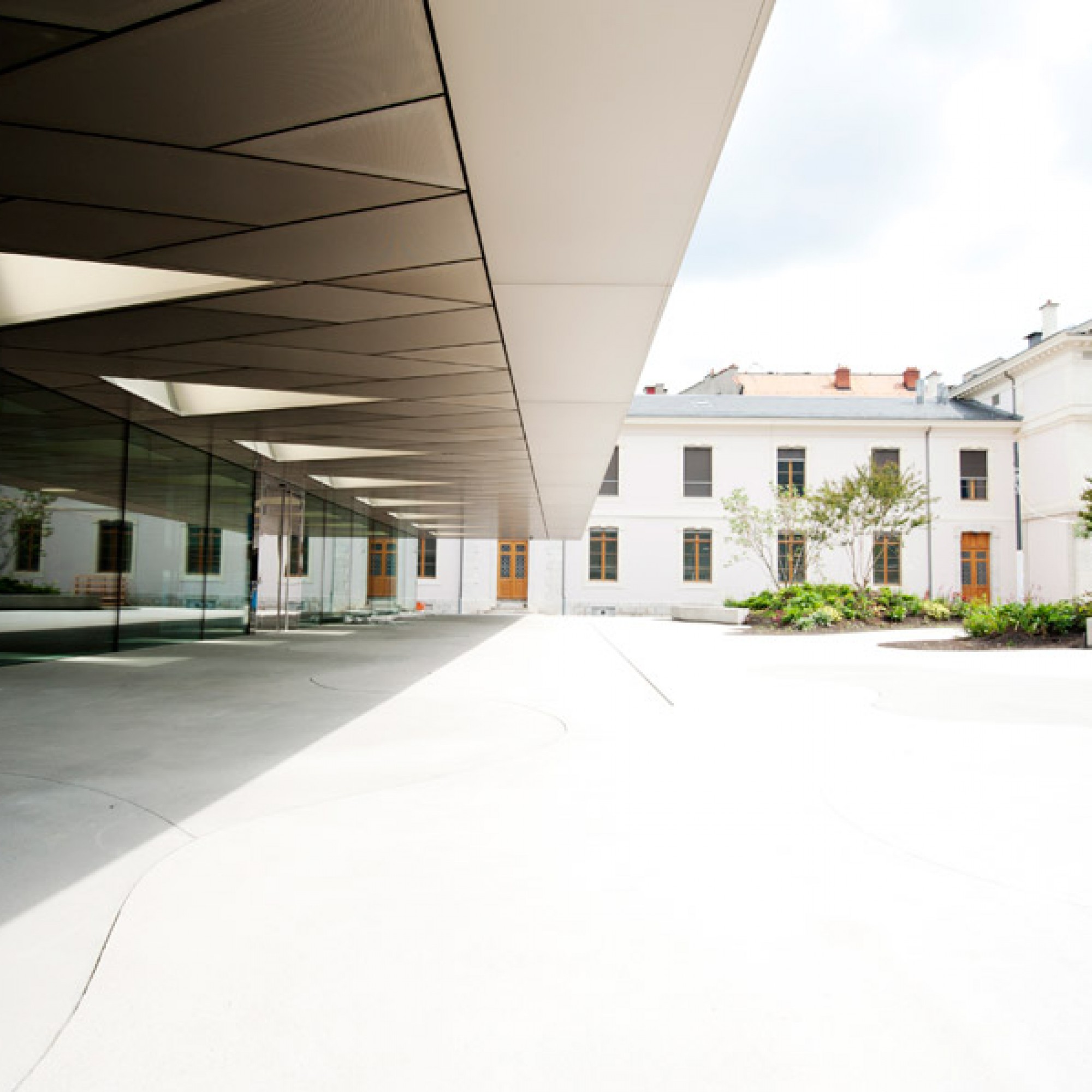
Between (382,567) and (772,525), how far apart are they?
1246cm

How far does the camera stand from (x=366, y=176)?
170 inches

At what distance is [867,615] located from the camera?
18.7m

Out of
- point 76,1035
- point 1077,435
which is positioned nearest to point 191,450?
point 76,1035

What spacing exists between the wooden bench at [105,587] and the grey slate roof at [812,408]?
2326 cm

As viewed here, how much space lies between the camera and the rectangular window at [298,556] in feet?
53.7

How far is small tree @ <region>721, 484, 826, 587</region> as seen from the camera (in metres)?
23.2

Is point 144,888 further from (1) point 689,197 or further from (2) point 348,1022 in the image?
(1) point 689,197

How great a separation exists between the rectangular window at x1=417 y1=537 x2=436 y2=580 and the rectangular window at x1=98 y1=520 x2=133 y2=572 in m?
21.3

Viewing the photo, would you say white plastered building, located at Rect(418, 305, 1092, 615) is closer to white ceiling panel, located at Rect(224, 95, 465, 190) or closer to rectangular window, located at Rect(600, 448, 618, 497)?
rectangular window, located at Rect(600, 448, 618, 497)

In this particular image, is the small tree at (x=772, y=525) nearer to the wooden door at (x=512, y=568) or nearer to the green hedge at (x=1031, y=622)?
the green hedge at (x=1031, y=622)

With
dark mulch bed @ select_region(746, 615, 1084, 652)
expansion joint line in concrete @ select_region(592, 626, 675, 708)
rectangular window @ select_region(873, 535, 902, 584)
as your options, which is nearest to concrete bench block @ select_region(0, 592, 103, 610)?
expansion joint line in concrete @ select_region(592, 626, 675, 708)

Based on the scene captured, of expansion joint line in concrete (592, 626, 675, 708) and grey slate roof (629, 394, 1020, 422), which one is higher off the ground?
grey slate roof (629, 394, 1020, 422)

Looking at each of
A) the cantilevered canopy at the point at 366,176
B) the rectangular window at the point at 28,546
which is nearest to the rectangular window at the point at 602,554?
the cantilevered canopy at the point at 366,176

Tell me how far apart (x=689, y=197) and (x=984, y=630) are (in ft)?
42.3
